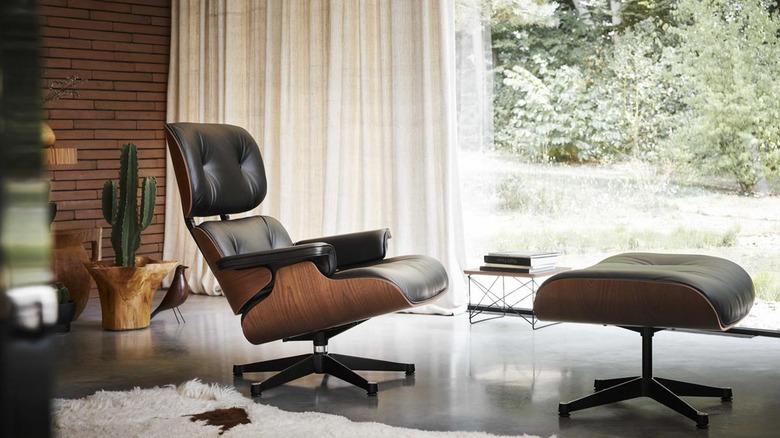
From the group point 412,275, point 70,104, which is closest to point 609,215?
point 412,275

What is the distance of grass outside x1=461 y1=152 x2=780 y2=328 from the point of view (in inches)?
169

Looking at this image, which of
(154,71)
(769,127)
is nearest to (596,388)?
(769,127)

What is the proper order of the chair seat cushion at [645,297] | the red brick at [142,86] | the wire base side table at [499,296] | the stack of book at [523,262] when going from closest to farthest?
the chair seat cushion at [645,297]
the stack of book at [523,262]
the wire base side table at [499,296]
the red brick at [142,86]

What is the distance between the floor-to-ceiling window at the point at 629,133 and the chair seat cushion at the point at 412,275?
1.74 metres

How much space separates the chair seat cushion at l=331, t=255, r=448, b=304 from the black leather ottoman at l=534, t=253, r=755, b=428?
49cm

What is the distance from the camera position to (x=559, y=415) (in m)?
2.69

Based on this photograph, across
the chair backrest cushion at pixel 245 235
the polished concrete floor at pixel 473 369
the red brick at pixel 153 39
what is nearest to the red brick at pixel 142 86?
the red brick at pixel 153 39

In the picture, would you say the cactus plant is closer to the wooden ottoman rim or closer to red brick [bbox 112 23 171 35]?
red brick [bbox 112 23 171 35]

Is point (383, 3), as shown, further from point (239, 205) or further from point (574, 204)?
point (239, 205)

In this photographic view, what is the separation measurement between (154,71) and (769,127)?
4.01m

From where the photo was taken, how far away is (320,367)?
3164 mm

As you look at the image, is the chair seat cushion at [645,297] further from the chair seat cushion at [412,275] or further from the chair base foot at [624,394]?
the chair seat cushion at [412,275]

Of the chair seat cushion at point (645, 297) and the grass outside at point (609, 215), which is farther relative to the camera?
the grass outside at point (609, 215)

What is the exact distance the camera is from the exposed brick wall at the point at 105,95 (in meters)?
5.73
